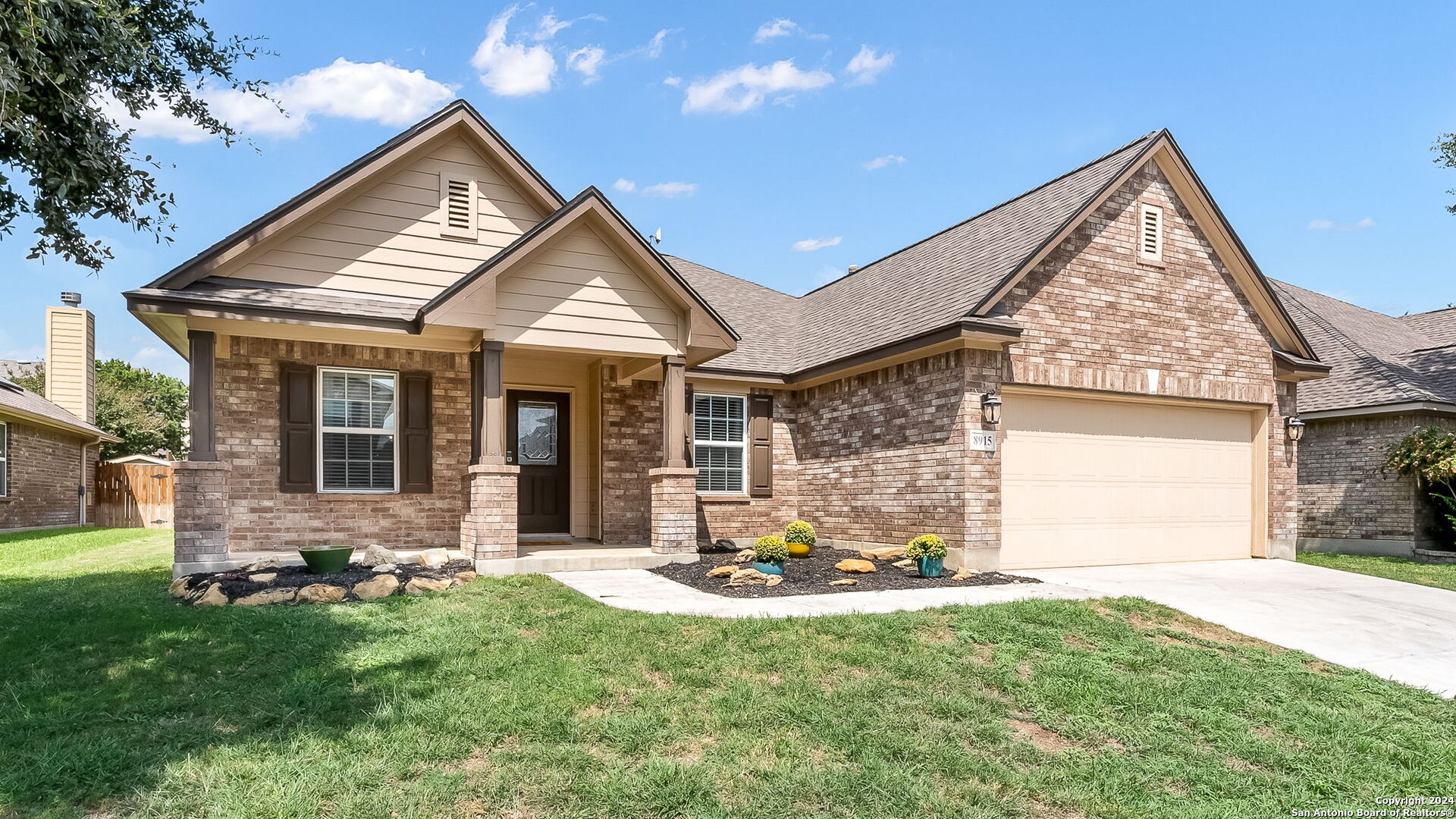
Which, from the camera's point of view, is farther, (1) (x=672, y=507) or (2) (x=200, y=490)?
(1) (x=672, y=507)

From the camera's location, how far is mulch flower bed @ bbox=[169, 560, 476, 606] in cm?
780

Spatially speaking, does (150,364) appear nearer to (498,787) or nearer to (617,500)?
(617,500)

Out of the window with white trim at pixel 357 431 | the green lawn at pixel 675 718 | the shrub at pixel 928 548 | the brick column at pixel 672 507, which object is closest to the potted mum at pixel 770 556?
the brick column at pixel 672 507

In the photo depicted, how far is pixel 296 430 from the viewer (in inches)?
428

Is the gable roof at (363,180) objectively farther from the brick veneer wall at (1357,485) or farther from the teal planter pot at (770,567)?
the brick veneer wall at (1357,485)

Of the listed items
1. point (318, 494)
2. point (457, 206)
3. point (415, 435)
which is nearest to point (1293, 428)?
point (457, 206)

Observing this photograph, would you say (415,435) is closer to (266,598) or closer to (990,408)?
(266,598)

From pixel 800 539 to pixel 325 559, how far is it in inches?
244

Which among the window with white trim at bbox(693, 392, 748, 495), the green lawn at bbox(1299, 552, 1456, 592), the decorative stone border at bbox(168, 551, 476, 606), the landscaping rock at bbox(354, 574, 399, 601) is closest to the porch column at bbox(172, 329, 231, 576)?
the decorative stone border at bbox(168, 551, 476, 606)

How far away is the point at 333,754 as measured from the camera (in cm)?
426

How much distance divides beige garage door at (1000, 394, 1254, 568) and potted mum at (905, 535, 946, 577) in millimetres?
1439

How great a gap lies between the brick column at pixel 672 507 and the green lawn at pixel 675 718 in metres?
3.50

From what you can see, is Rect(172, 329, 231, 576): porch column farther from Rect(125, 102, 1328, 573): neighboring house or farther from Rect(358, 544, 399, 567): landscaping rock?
Rect(358, 544, 399, 567): landscaping rock

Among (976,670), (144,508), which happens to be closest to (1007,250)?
(976,670)
